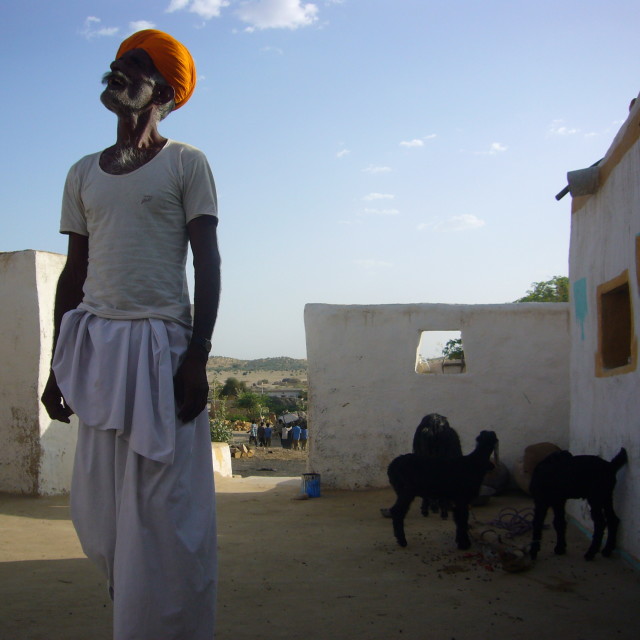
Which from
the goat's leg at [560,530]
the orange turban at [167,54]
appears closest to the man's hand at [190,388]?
the orange turban at [167,54]

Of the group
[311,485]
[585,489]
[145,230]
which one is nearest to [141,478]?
[145,230]

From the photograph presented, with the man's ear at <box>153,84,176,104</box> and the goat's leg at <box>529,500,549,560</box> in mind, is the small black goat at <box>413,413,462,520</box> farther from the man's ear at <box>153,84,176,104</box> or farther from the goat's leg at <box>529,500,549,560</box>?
the man's ear at <box>153,84,176,104</box>

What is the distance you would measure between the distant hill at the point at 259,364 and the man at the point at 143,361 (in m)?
85.3

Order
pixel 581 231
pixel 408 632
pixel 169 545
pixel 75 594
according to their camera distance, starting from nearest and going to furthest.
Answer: pixel 169 545, pixel 408 632, pixel 75 594, pixel 581 231

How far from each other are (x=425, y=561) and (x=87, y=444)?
3.50 meters

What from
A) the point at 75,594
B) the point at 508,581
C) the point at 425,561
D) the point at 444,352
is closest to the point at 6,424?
the point at 75,594

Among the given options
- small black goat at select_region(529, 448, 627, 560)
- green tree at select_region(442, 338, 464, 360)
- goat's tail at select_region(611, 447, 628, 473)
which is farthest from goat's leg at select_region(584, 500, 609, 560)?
green tree at select_region(442, 338, 464, 360)

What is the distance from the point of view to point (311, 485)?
28.2ft

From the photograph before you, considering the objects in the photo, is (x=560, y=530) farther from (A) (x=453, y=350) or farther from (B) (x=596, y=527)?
(A) (x=453, y=350)

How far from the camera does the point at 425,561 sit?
195 inches

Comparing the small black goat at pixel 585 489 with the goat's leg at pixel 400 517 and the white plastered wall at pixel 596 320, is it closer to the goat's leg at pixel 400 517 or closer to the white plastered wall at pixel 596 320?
the white plastered wall at pixel 596 320

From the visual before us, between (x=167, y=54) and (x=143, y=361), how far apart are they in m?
1.07

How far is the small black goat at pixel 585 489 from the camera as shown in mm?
4645

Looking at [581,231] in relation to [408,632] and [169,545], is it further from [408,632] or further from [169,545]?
[169,545]
